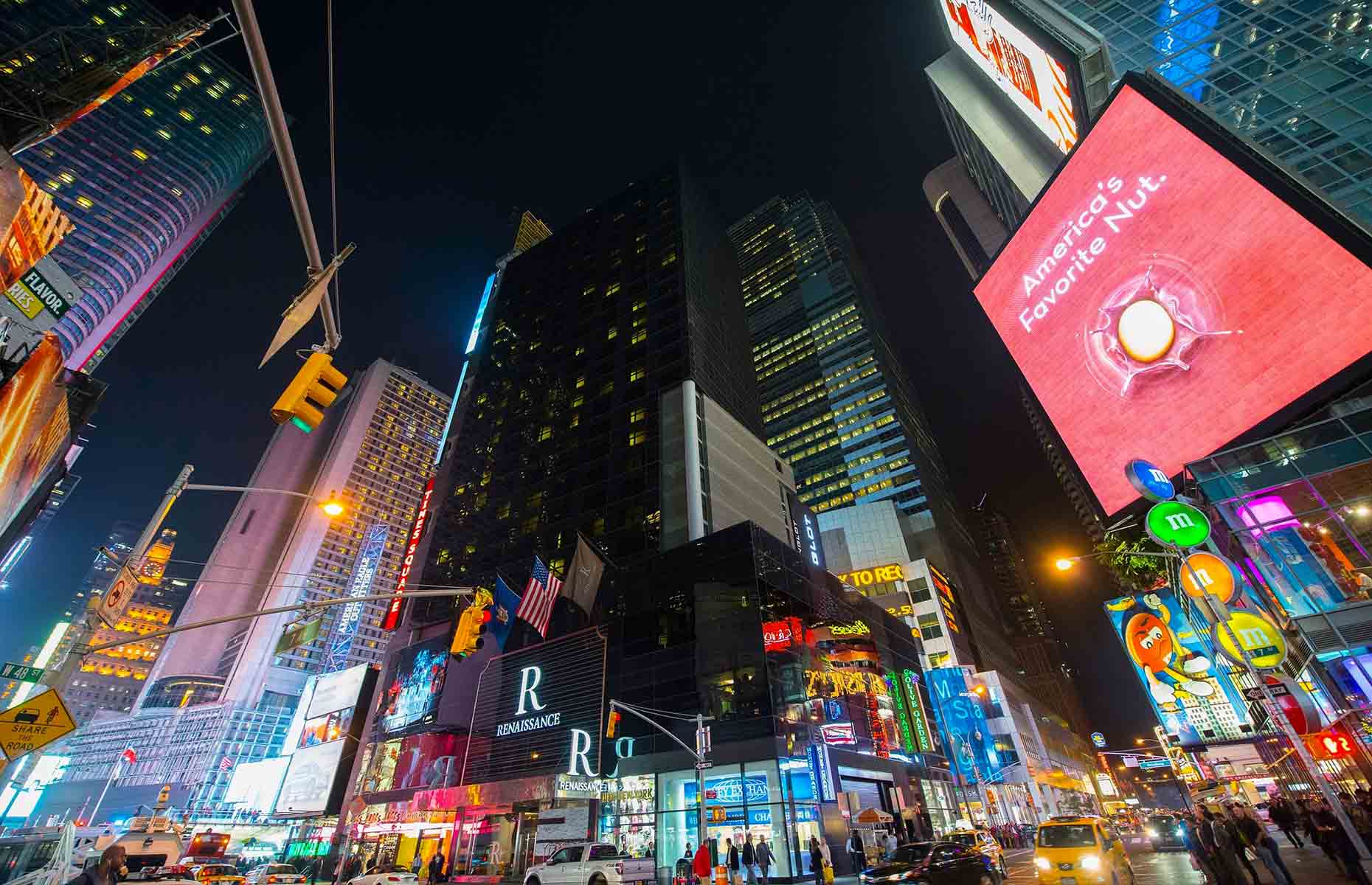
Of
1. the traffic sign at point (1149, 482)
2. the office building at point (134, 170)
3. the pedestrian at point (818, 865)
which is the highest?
the office building at point (134, 170)

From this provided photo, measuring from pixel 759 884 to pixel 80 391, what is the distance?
3430cm

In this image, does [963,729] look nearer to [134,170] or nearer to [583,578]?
[583,578]

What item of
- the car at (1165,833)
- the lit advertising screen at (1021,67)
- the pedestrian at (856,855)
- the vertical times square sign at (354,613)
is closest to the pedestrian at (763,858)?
the pedestrian at (856,855)

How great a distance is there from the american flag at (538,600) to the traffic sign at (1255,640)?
24195 millimetres

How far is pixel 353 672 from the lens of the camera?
61.8 meters

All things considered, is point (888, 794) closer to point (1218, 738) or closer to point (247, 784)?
point (1218, 738)

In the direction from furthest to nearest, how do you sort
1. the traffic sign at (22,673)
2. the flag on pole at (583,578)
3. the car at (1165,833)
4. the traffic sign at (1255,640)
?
the car at (1165,833), the flag on pole at (583,578), the traffic sign at (1255,640), the traffic sign at (22,673)

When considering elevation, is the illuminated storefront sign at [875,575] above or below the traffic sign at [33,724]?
above

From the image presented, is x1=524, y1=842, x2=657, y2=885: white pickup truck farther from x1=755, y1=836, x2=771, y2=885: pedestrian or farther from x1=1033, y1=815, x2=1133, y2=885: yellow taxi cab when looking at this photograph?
x1=1033, y1=815, x2=1133, y2=885: yellow taxi cab

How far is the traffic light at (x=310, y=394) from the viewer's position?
7754 millimetres

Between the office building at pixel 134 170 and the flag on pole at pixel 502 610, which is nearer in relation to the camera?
the flag on pole at pixel 502 610

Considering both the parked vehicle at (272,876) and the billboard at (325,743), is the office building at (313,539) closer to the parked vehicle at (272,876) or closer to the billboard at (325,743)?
the billboard at (325,743)

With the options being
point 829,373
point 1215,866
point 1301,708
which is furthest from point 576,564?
point 829,373

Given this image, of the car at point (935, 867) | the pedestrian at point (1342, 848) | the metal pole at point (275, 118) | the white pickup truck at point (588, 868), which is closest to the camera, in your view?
the metal pole at point (275, 118)
